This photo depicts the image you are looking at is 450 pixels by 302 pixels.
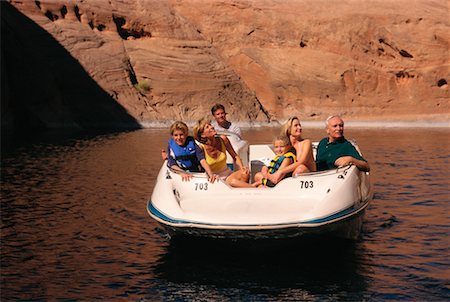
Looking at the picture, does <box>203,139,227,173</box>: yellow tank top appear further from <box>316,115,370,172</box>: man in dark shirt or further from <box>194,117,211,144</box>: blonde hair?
<box>316,115,370,172</box>: man in dark shirt

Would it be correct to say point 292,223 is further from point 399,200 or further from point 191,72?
point 191,72

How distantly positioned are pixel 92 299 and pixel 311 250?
10.5 ft

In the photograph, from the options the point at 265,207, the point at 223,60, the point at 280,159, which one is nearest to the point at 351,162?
the point at 280,159

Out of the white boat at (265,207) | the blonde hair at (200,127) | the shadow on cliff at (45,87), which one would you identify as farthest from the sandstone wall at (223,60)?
the white boat at (265,207)

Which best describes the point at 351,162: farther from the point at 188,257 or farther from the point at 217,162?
the point at 188,257

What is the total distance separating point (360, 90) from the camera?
2299 inches

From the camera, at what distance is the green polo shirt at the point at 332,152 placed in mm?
9992

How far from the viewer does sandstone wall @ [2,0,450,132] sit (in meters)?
47.2

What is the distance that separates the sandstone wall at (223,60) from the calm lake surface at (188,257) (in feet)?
96.2

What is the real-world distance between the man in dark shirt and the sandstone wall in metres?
33.2

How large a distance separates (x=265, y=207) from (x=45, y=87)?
39.3 m

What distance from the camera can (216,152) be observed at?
33.7ft

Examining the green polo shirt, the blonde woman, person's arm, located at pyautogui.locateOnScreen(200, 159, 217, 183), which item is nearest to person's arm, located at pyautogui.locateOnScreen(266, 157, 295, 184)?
the blonde woman

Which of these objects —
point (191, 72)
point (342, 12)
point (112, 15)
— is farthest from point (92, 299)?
point (342, 12)
